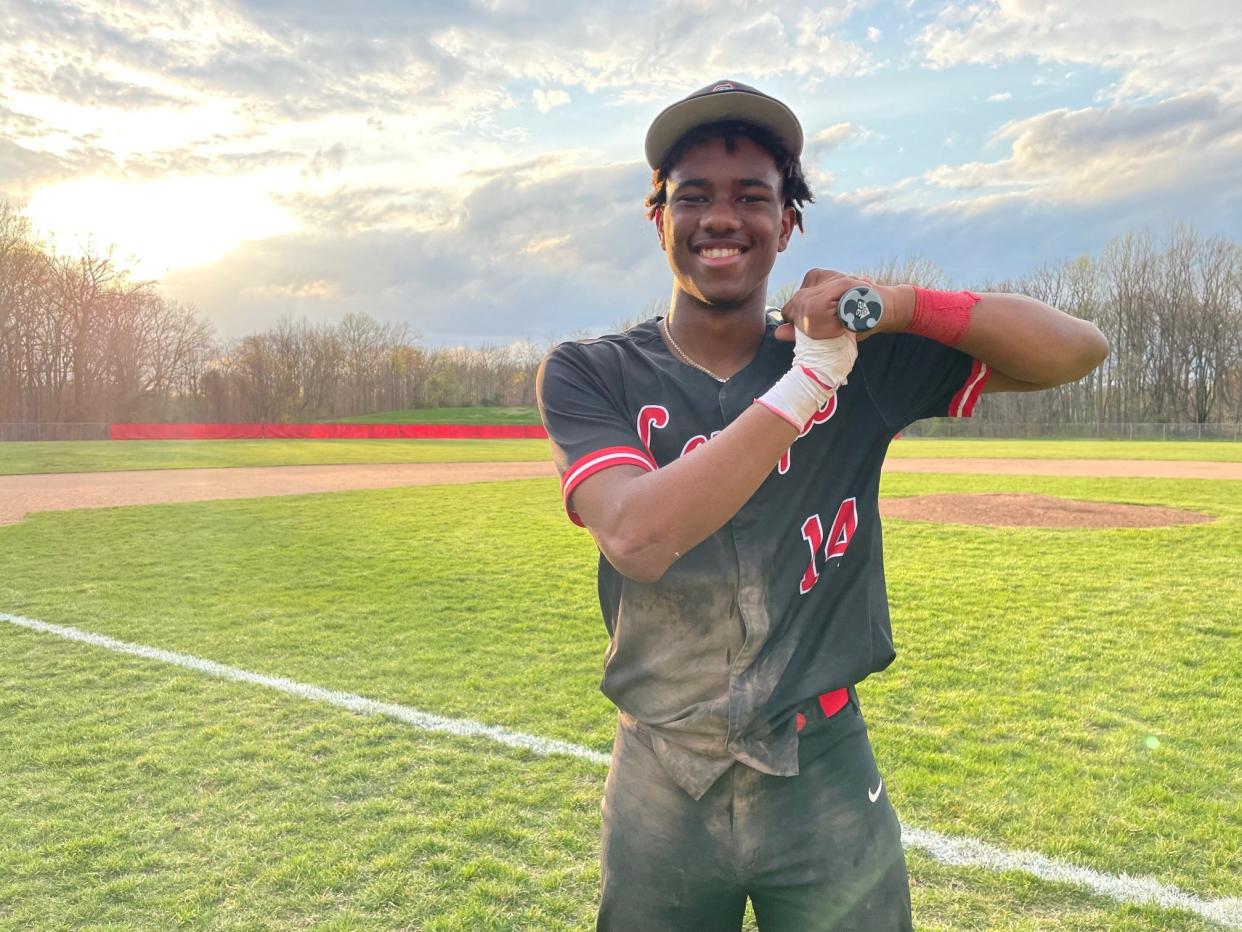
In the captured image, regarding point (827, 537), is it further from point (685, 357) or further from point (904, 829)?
point (904, 829)

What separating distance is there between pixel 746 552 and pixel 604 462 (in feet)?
1.10

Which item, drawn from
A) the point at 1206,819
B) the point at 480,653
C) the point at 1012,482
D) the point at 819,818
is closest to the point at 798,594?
the point at 819,818

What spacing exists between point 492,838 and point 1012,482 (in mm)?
19570

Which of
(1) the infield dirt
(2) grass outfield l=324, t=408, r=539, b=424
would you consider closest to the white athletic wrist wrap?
(1) the infield dirt

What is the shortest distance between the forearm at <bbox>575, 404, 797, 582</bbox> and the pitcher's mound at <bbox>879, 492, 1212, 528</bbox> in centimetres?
1215

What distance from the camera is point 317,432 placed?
5728 centimetres

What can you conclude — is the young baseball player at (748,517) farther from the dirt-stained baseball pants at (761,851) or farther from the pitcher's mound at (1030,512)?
the pitcher's mound at (1030,512)

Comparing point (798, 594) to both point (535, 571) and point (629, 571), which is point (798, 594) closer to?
point (629, 571)

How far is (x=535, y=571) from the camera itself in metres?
9.70

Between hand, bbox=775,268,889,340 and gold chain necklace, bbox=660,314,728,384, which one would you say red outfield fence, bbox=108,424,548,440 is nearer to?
gold chain necklace, bbox=660,314,728,384

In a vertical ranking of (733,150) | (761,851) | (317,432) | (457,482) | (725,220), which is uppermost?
(733,150)

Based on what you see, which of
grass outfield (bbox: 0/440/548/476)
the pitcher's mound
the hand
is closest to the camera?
the hand

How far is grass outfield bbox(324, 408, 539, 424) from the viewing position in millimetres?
71875

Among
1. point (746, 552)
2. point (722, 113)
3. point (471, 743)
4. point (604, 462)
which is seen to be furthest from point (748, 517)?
point (471, 743)
